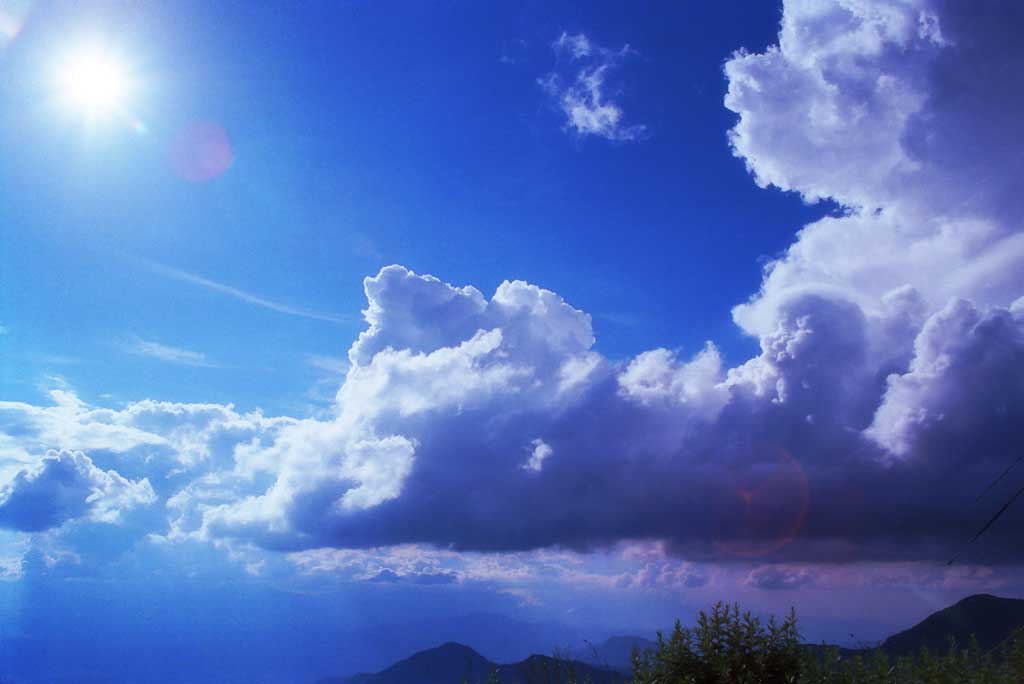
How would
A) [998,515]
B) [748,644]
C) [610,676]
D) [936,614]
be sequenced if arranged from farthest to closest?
[936,614]
[610,676]
[748,644]
[998,515]

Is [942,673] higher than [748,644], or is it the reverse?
[748,644]

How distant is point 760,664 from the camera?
521 inches

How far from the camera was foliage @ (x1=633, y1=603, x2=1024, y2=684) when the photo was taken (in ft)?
43.4

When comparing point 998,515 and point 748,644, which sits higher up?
point 998,515

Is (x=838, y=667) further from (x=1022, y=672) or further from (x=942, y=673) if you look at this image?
(x=1022, y=672)

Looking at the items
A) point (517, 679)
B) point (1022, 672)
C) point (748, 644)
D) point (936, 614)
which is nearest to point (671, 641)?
point (748, 644)

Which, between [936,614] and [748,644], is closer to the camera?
[748,644]

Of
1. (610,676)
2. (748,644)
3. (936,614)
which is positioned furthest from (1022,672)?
(936,614)

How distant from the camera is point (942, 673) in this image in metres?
14.4

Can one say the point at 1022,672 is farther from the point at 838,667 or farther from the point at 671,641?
the point at 671,641

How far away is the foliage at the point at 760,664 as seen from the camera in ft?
43.4

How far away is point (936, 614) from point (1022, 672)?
8012 inches

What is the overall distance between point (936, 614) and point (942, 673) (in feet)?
671

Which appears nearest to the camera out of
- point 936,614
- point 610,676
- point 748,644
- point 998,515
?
point 998,515
